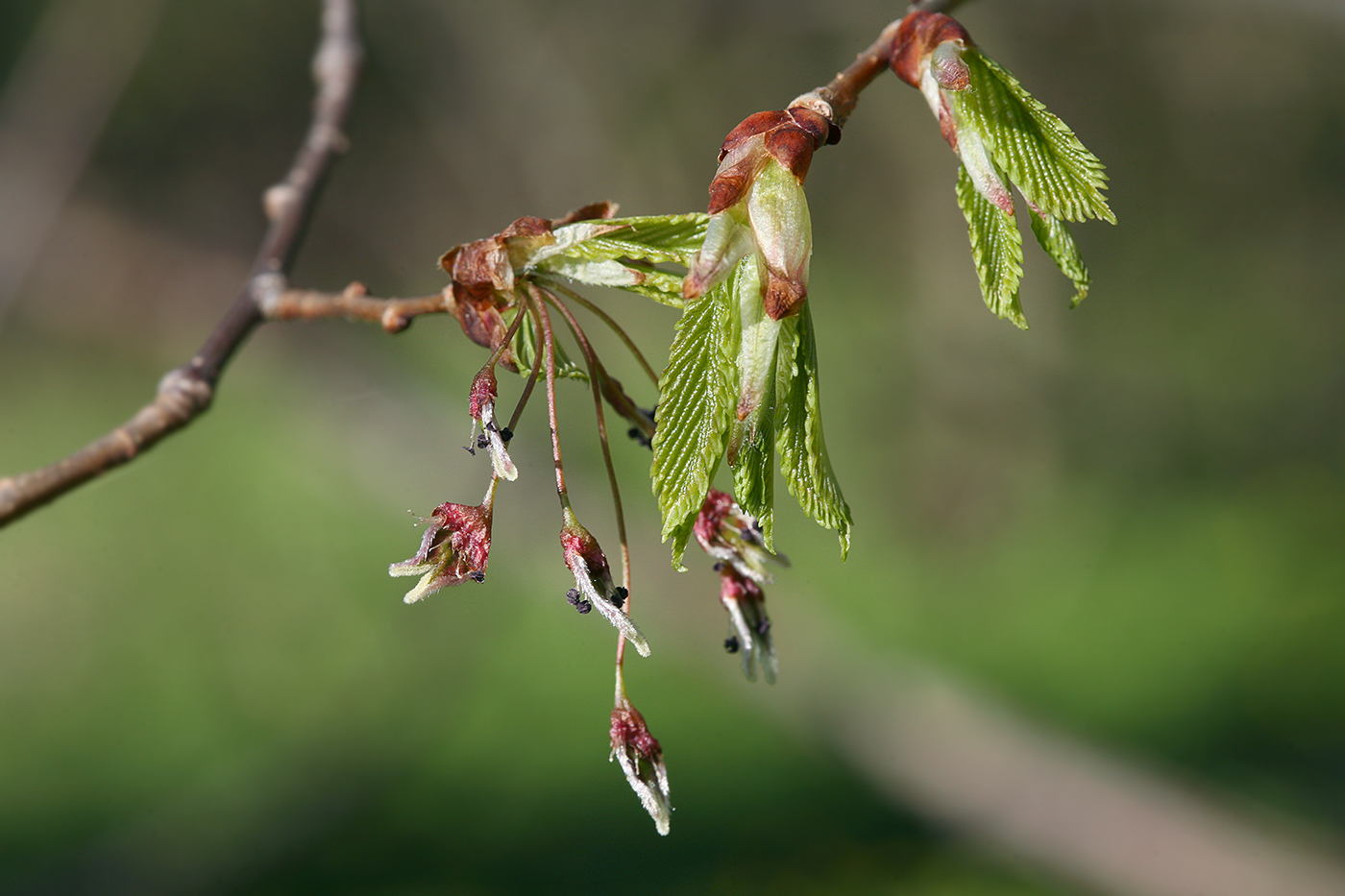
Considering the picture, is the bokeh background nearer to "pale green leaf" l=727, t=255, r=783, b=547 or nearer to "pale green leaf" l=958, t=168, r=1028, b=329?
"pale green leaf" l=958, t=168, r=1028, b=329

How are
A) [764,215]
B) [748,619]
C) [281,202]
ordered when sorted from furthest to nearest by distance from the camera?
1. [281,202]
2. [748,619]
3. [764,215]

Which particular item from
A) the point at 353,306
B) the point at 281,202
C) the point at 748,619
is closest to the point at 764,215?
the point at 748,619

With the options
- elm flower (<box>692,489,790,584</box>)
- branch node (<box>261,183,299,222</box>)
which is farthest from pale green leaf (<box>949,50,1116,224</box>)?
branch node (<box>261,183,299,222</box>)

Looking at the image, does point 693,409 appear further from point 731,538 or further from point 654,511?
point 654,511

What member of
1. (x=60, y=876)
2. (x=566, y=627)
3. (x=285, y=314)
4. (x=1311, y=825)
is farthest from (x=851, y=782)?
(x=285, y=314)

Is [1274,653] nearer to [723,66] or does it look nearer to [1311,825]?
[1311,825]

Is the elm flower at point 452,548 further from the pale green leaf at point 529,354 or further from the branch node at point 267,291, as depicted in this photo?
the branch node at point 267,291

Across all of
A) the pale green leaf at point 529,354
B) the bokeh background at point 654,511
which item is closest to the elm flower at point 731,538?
the pale green leaf at point 529,354
